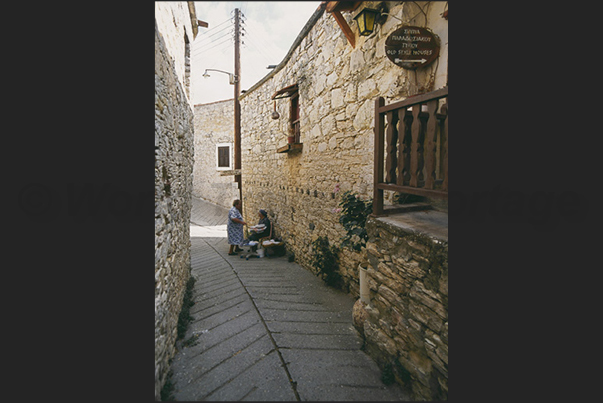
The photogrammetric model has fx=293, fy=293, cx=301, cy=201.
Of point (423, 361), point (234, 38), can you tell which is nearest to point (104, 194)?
point (423, 361)

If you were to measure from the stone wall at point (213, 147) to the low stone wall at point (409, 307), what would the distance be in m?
12.7

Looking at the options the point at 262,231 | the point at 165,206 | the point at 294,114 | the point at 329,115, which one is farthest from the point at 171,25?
the point at 262,231

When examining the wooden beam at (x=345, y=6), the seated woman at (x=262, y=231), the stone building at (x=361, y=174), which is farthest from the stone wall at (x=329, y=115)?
the seated woman at (x=262, y=231)

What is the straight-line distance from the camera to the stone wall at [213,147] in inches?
561

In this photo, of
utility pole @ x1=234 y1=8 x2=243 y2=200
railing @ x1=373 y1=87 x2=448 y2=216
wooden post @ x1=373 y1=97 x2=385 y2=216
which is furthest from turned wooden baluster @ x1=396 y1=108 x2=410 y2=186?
utility pole @ x1=234 y1=8 x2=243 y2=200

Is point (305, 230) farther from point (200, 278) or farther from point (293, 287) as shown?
point (200, 278)

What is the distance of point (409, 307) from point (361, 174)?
78.8 inches

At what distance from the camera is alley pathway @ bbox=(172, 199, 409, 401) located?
6.98 ft

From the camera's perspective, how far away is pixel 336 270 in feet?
14.6

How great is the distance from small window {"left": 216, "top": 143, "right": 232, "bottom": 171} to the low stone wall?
505 inches

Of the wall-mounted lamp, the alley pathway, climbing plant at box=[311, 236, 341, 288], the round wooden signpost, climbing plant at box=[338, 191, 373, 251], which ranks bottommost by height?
the alley pathway

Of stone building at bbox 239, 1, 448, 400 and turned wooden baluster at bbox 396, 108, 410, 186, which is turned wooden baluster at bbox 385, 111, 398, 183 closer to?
turned wooden baluster at bbox 396, 108, 410, 186

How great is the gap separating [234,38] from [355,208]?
9145mm

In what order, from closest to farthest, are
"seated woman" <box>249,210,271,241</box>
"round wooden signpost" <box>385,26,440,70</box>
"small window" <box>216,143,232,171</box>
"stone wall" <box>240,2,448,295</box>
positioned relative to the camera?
"round wooden signpost" <box>385,26,440,70</box>
"stone wall" <box>240,2,448,295</box>
"seated woman" <box>249,210,271,241</box>
"small window" <box>216,143,232,171</box>
